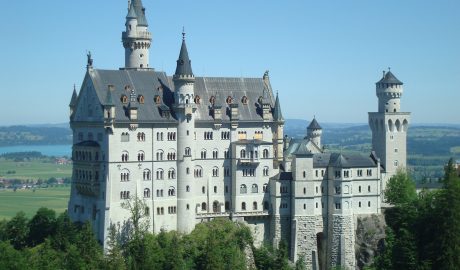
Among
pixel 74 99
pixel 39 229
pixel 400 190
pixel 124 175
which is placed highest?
pixel 74 99

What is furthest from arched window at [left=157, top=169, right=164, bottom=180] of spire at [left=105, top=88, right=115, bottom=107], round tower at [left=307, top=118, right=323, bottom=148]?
round tower at [left=307, top=118, right=323, bottom=148]

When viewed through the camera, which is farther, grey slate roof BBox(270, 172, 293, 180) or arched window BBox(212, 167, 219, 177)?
grey slate roof BBox(270, 172, 293, 180)

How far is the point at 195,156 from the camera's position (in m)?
112

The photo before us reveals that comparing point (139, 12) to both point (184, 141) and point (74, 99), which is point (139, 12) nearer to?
point (74, 99)

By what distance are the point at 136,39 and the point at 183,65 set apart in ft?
44.5

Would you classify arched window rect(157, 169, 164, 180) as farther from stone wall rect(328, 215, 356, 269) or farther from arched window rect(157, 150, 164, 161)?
stone wall rect(328, 215, 356, 269)

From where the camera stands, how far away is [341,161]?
116 meters

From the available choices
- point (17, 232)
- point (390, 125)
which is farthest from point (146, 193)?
point (390, 125)

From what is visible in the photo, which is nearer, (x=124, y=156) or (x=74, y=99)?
(x=124, y=156)

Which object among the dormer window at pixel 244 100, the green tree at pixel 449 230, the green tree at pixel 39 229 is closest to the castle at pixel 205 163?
the dormer window at pixel 244 100

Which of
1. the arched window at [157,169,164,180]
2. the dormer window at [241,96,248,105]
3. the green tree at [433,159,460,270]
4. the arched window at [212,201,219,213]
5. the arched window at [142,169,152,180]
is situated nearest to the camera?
the green tree at [433,159,460,270]

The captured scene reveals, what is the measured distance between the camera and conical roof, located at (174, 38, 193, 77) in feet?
359

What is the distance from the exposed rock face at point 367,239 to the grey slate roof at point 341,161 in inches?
295

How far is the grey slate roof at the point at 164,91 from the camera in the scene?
107 meters
